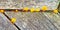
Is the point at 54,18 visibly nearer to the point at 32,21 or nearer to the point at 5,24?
the point at 32,21

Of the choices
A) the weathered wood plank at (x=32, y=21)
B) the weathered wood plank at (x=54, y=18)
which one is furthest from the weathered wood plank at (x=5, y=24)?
the weathered wood plank at (x=54, y=18)

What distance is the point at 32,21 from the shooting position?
1995 mm

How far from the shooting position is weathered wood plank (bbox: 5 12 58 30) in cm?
194

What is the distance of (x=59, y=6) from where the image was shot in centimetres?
220

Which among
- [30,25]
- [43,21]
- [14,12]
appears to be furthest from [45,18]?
[14,12]

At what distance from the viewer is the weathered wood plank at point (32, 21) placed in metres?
1.94

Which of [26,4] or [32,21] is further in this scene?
[26,4]

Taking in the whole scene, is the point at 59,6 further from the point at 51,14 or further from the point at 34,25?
the point at 34,25

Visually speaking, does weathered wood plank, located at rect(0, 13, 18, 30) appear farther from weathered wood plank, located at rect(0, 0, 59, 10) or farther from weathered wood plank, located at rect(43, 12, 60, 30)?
weathered wood plank, located at rect(43, 12, 60, 30)

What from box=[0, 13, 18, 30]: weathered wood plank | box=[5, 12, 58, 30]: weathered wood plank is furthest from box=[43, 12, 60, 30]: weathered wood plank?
box=[0, 13, 18, 30]: weathered wood plank

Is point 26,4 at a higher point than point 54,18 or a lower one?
higher

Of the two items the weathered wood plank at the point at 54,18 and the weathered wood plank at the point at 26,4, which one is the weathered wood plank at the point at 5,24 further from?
the weathered wood plank at the point at 54,18

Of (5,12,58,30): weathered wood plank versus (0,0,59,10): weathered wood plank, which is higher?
(0,0,59,10): weathered wood plank

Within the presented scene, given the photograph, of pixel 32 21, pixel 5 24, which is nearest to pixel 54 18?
pixel 32 21
